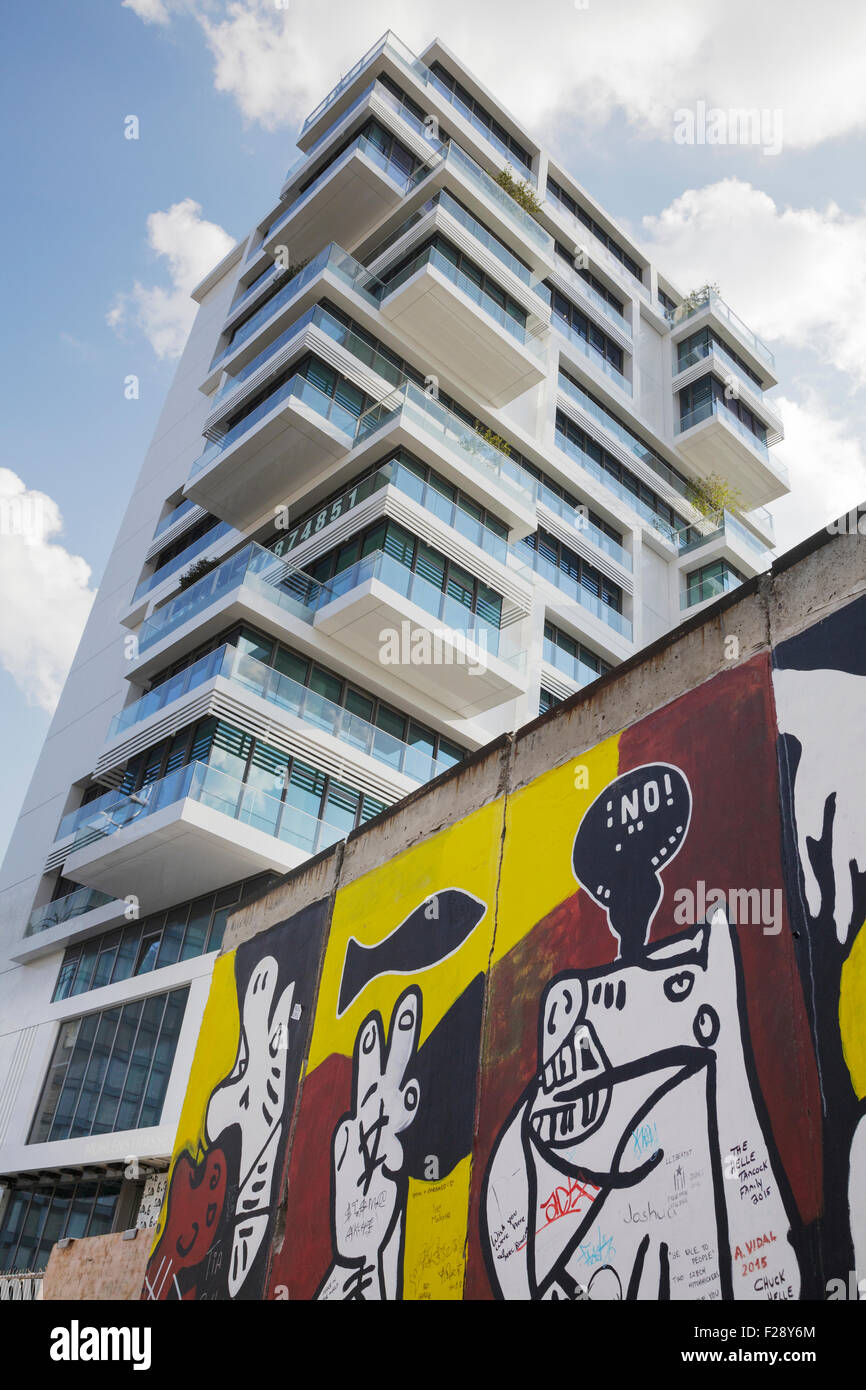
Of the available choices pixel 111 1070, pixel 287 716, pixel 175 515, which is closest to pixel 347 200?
pixel 175 515

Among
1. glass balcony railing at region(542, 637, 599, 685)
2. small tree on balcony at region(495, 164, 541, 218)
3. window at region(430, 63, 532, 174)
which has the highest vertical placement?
window at region(430, 63, 532, 174)

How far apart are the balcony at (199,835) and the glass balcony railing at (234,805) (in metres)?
0.02

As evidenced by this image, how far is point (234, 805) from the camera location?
62.4 feet

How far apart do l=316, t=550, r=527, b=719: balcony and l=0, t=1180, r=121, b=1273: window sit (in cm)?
1113

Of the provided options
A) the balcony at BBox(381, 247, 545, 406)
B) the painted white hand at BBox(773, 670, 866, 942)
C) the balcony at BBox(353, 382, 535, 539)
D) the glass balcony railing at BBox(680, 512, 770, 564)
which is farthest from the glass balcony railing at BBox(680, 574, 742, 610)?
the painted white hand at BBox(773, 670, 866, 942)

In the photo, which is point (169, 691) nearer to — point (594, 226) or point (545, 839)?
point (545, 839)

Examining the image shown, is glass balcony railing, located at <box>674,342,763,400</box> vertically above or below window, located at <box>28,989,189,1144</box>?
above

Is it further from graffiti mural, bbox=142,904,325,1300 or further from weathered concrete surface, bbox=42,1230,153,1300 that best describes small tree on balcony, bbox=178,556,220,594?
graffiti mural, bbox=142,904,325,1300

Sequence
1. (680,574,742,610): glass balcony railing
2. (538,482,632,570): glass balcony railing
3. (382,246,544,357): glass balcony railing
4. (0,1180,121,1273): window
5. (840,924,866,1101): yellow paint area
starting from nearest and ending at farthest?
(840,924,866,1101): yellow paint area → (0,1180,121,1273): window → (382,246,544,357): glass balcony railing → (538,482,632,570): glass balcony railing → (680,574,742,610): glass balcony railing

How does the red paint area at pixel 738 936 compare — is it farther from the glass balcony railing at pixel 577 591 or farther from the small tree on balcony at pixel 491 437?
the small tree on balcony at pixel 491 437

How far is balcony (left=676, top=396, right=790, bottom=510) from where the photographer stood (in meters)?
33.5

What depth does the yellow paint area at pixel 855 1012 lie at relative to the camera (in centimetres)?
482

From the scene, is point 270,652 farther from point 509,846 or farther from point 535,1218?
point 535,1218

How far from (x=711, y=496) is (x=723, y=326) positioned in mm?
6497
